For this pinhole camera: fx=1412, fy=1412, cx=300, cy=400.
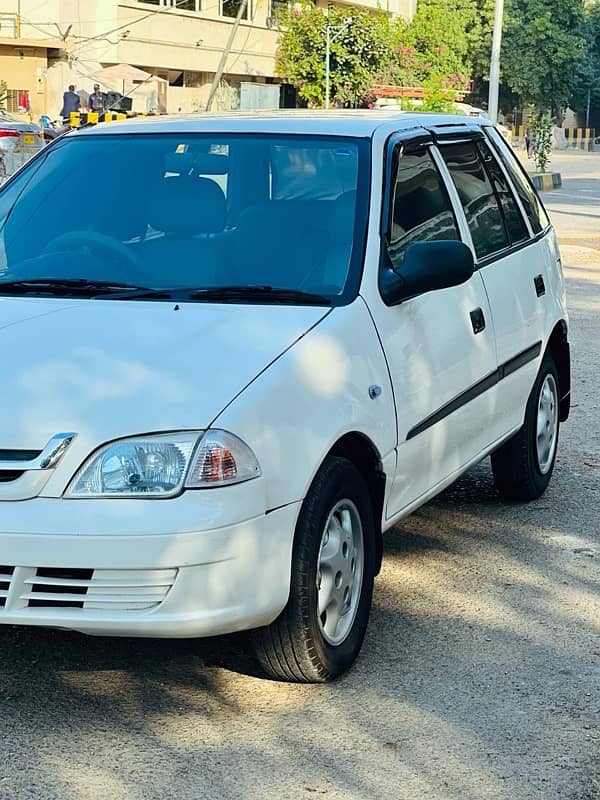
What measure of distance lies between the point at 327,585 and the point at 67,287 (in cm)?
137

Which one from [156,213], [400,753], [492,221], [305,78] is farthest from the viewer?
[305,78]

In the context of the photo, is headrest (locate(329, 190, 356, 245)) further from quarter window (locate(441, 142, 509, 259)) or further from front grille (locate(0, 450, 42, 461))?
front grille (locate(0, 450, 42, 461))

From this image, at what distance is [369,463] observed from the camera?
443cm

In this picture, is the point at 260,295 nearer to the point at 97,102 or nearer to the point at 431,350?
the point at 431,350

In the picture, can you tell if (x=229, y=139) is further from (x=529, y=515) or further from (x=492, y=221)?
(x=529, y=515)

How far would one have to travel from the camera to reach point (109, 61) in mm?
47281

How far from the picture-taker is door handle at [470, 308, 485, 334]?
5309 mm

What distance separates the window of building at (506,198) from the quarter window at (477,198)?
0.07m

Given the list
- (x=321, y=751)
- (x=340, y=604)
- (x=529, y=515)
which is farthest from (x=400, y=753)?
(x=529, y=515)

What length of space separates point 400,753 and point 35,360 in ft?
4.88

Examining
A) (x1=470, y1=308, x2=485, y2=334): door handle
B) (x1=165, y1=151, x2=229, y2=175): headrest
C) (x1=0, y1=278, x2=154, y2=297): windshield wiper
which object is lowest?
(x1=470, y1=308, x2=485, y2=334): door handle

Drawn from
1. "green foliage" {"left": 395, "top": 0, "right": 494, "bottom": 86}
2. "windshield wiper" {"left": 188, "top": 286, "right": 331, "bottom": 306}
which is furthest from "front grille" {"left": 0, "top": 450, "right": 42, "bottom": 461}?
"green foliage" {"left": 395, "top": 0, "right": 494, "bottom": 86}

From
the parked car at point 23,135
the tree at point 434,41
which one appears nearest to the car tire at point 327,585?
the parked car at point 23,135

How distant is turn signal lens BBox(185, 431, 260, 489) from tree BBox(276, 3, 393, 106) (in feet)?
167
